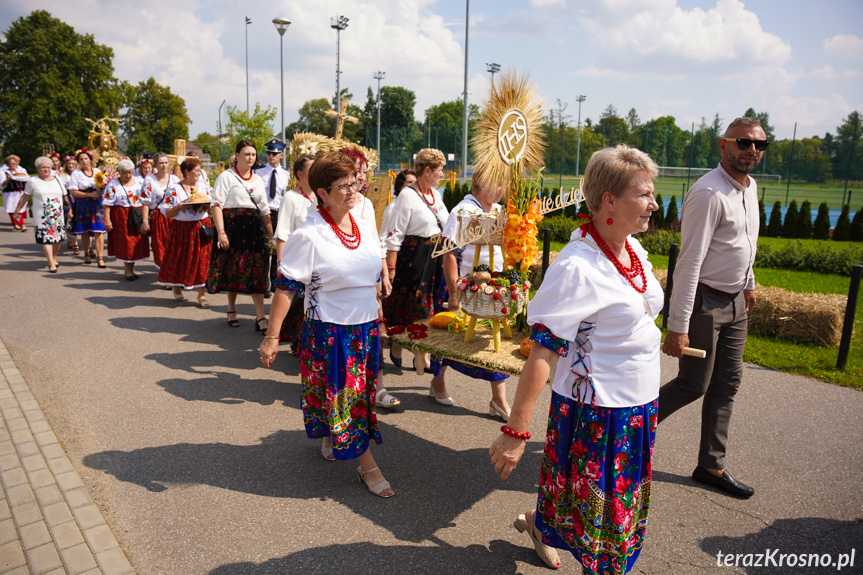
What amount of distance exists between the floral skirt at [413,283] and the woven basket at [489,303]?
172cm

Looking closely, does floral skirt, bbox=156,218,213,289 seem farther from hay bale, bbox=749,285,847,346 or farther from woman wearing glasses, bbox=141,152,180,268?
hay bale, bbox=749,285,847,346

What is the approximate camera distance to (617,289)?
233 cm

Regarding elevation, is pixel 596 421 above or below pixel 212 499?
above

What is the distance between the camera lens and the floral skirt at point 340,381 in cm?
350

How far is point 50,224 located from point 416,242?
338 inches

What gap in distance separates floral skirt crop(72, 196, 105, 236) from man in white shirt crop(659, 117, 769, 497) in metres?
11.5

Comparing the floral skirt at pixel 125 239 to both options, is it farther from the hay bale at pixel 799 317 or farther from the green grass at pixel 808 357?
the hay bale at pixel 799 317

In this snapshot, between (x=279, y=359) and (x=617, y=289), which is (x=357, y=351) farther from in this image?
(x=279, y=359)

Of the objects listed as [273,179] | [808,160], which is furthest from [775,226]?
[273,179]

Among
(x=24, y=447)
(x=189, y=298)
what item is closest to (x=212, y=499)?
(x=24, y=447)

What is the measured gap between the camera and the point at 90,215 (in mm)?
11891

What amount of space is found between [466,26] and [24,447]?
81.7 ft

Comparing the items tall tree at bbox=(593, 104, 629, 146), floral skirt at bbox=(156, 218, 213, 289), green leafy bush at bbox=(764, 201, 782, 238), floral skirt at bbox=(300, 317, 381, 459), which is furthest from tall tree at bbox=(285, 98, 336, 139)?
floral skirt at bbox=(300, 317, 381, 459)

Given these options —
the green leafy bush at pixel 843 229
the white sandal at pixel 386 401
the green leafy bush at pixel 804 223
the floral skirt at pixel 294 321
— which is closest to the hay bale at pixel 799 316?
the white sandal at pixel 386 401
